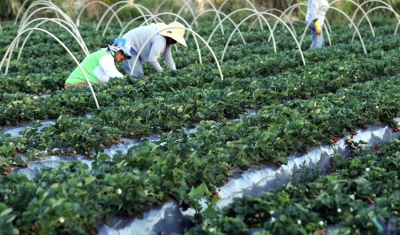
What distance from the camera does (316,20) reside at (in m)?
13.6

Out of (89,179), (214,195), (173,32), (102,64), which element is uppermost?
(89,179)

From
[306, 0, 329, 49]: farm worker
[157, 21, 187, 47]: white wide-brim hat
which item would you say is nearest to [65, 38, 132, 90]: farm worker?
[157, 21, 187, 47]: white wide-brim hat

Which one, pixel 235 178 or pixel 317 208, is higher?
pixel 317 208

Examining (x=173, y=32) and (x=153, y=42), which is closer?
(x=153, y=42)

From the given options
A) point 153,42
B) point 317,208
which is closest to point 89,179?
point 317,208

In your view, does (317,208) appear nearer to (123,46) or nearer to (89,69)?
(123,46)

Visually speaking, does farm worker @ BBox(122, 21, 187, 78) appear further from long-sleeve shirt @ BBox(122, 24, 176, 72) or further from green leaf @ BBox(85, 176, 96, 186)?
green leaf @ BBox(85, 176, 96, 186)

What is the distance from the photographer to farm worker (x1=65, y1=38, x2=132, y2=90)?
30.6ft

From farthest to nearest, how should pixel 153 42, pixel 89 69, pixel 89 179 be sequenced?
pixel 153 42 → pixel 89 69 → pixel 89 179

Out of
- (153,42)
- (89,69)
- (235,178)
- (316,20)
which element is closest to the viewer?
(235,178)

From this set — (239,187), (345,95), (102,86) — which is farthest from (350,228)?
(102,86)

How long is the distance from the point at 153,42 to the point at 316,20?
4673mm

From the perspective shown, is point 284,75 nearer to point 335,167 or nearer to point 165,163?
point 335,167

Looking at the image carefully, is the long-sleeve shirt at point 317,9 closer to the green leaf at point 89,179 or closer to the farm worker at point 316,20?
the farm worker at point 316,20
